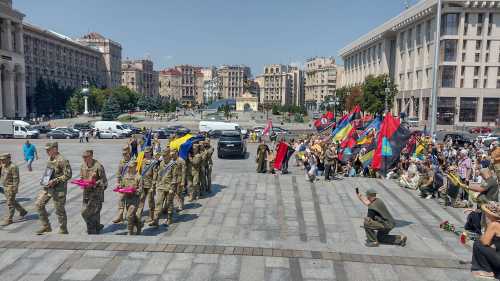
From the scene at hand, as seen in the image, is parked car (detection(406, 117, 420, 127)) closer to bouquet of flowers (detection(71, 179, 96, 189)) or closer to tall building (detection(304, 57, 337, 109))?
bouquet of flowers (detection(71, 179, 96, 189))

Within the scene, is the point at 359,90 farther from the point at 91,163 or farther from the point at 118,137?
the point at 91,163

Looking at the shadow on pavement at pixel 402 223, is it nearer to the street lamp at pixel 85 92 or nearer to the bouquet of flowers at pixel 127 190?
the bouquet of flowers at pixel 127 190

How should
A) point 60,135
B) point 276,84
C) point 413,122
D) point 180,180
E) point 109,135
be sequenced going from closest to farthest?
1. point 180,180
2. point 60,135
3. point 109,135
4. point 413,122
5. point 276,84

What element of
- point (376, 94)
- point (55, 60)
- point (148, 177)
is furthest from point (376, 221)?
point (55, 60)

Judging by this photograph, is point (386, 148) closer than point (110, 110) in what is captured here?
Yes

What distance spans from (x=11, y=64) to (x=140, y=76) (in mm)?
102851

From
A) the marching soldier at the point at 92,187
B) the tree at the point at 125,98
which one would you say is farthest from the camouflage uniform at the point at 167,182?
the tree at the point at 125,98

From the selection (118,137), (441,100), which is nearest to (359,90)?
(441,100)

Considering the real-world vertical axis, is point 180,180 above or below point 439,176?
above

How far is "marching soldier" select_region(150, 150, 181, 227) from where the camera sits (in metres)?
9.62

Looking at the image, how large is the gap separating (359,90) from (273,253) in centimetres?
6926

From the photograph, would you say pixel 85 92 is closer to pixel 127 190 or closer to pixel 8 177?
pixel 8 177

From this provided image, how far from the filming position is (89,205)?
8.56 metres

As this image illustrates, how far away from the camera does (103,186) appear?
8570 millimetres
